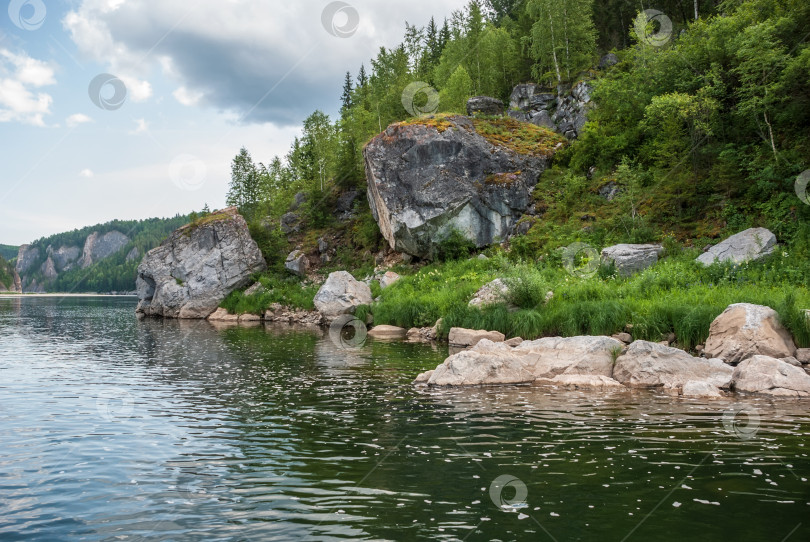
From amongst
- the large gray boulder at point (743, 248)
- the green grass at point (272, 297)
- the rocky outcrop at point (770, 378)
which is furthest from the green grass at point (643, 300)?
the green grass at point (272, 297)

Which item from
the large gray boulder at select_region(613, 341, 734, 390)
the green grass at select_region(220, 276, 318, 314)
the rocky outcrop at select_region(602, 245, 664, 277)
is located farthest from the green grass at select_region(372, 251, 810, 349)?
the green grass at select_region(220, 276, 318, 314)

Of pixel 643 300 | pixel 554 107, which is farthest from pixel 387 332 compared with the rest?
pixel 554 107

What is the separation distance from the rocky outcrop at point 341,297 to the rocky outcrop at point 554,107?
25.4m

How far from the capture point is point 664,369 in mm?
15680

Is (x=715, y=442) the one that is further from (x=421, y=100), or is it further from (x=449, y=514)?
(x=421, y=100)

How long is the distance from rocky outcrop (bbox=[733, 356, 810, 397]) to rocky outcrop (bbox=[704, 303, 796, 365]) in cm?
173

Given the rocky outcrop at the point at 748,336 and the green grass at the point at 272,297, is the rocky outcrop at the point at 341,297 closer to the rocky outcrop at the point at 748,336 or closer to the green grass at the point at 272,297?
the green grass at the point at 272,297

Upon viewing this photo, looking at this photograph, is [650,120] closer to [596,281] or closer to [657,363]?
[596,281]

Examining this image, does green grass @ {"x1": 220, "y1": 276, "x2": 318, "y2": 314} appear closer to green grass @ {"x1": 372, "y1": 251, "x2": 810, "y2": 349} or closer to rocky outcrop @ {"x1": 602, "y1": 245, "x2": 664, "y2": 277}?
green grass @ {"x1": 372, "y1": 251, "x2": 810, "y2": 349}

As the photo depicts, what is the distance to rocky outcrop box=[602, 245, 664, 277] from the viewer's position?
27.8 meters

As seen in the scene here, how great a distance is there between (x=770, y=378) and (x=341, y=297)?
1126 inches

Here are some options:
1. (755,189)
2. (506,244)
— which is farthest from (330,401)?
(506,244)

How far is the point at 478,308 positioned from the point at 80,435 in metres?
19.2

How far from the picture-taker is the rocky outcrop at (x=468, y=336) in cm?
2375
